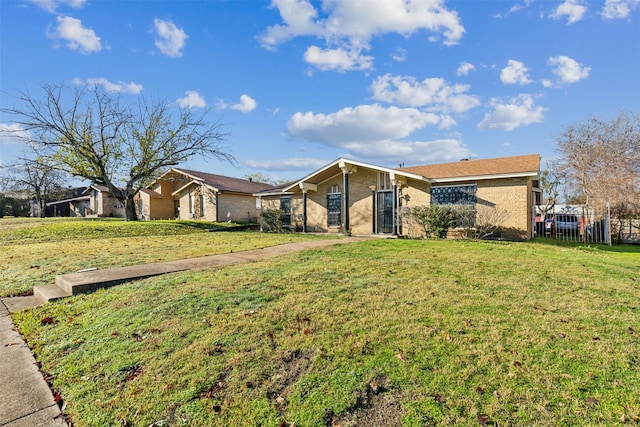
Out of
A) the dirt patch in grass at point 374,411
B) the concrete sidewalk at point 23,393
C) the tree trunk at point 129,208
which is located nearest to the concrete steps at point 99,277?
the concrete sidewalk at point 23,393

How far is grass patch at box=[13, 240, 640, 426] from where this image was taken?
2.37 meters

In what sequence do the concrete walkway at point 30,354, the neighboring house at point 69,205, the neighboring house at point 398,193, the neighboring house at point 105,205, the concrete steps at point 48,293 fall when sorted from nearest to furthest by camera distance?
the concrete walkway at point 30,354 < the concrete steps at point 48,293 < the neighboring house at point 398,193 < the neighboring house at point 105,205 < the neighboring house at point 69,205

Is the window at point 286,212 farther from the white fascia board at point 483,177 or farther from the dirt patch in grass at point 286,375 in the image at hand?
the dirt patch in grass at point 286,375

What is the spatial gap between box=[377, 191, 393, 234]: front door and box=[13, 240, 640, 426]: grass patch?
9.74 meters

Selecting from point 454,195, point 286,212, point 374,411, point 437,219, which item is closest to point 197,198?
point 286,212

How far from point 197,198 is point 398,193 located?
19074mm

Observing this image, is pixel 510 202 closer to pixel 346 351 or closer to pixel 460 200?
pixel 460 200

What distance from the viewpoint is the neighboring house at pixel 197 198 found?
26.0m

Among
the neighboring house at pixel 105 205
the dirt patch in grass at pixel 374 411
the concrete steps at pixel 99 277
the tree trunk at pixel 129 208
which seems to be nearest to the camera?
the dirt patch in grass at pixel 374 411

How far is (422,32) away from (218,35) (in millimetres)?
7584

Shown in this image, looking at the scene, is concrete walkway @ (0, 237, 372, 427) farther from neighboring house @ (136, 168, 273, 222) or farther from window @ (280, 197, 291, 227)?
neighboring house @ (136, 168, 273, 222)

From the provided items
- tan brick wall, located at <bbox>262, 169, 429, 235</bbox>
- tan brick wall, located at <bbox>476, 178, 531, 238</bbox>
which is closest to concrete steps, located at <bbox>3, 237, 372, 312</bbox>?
tan brick wall, located at <bbox>262, 169, 429, 235</bbox>

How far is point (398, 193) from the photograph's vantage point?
15.0m

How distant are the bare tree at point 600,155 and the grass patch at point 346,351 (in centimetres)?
1362
